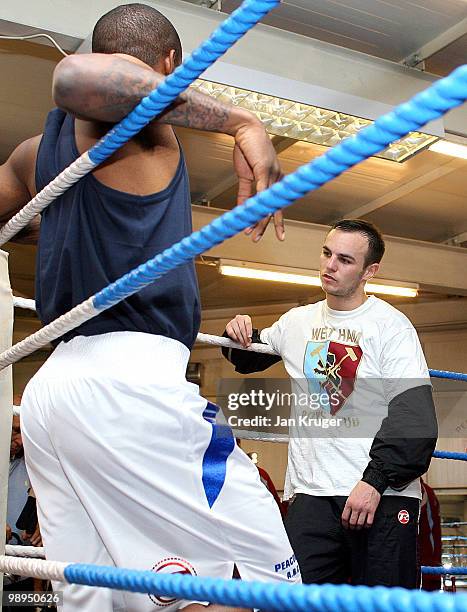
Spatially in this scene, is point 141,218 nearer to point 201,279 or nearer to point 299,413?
point 299,413

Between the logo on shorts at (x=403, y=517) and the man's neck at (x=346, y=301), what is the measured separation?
0.58 m

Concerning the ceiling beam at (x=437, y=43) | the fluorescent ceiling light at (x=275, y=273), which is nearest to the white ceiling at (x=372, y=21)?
the ceiling beam at (x=437, y=43)

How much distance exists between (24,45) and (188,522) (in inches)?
131

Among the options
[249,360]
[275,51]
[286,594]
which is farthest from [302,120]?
[286,594]

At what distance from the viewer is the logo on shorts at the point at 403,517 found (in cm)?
201

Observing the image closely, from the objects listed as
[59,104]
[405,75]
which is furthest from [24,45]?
[59,104]

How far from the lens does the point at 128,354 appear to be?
3.45 feet

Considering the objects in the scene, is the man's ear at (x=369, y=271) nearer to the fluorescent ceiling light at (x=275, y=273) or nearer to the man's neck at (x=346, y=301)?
the man's neck at (x=346, y=301)

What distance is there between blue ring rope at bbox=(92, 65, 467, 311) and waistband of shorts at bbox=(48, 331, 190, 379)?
0.28 m

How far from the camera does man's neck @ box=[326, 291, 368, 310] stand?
2.23m

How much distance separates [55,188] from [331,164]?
1.64 feet

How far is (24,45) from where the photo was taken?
3.78m

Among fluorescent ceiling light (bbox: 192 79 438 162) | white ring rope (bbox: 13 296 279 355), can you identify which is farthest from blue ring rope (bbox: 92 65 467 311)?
fluorescent ceiling light (bbox: 192 79 438 162)

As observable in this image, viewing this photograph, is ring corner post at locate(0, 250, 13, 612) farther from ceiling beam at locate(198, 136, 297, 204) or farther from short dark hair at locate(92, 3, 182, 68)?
ceiling beam at locate(198, 136, 297, 204)
